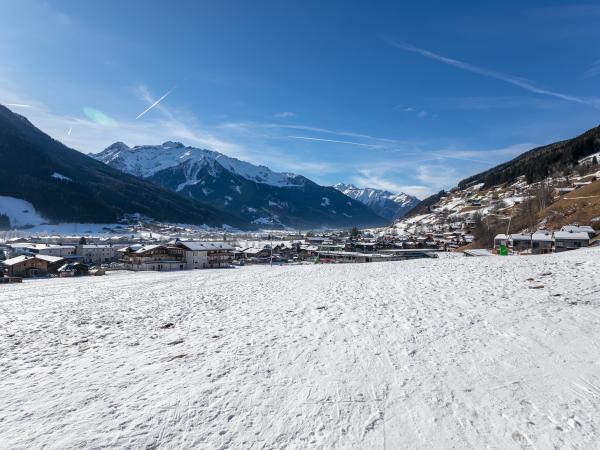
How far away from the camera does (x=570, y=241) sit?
50062mm

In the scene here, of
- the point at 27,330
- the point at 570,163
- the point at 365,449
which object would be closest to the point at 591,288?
the point at 365,449

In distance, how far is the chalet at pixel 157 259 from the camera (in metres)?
66.9

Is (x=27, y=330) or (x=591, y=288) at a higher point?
(x=591, y=288)

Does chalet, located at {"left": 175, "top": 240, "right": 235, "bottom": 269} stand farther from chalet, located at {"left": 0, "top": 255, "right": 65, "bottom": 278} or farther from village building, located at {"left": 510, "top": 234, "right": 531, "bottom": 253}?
village building, located at {"left": 510, "top": 234, "right": 531, "bottom": 253}

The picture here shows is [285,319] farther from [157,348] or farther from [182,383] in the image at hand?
[182,383]

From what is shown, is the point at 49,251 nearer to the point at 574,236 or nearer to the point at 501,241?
the point at 501,241

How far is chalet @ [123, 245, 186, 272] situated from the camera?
66.9 meters

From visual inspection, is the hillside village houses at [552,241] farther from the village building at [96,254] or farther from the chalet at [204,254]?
the village building at [96,254]

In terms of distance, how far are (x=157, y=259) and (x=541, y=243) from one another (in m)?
68.8

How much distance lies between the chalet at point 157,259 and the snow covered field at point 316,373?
52332mm

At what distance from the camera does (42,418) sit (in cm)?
686

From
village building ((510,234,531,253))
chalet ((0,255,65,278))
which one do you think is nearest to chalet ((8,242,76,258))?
Answer: chalet ((0,255,65,278))

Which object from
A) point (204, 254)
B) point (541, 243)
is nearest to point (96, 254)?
point (204, 254)

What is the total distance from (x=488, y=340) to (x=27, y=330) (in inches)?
654
